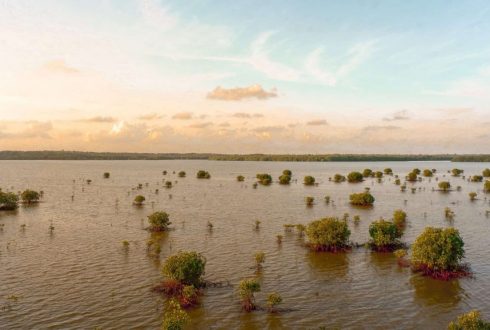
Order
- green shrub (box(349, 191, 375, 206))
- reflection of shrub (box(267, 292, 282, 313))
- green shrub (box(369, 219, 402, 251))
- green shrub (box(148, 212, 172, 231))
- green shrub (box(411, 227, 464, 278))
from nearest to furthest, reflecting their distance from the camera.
Answer: reflection of shrub (box(267, 292, 282, 313)) → green shrub (box(411, 227, 464, 278)) → green shrub (box(369, 219, 402, 251)) → green shrub (box(148, 212, 172, 231)) → green shrub (box(349, 191, 375, 206))

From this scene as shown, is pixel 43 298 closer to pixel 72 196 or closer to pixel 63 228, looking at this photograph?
pixel 63 228

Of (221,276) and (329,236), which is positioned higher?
(329,236)

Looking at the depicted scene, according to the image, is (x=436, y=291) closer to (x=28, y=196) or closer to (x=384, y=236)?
(x=384, y=236)

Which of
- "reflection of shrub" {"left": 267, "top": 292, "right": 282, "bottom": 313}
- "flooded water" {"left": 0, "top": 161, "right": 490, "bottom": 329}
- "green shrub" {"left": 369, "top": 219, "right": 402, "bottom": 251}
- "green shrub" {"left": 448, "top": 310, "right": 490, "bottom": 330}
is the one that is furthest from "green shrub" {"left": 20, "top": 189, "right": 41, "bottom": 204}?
"green shrub" {"left": 448, "top": 310, "right": 490, "bottom": 330}

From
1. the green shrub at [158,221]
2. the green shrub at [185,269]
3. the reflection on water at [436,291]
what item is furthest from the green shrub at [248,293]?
the green shrub at [158,221]

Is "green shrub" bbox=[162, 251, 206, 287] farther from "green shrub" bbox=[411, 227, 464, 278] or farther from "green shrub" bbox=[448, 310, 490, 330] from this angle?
"green shrub" bbox=[411, 227, 464, 278]

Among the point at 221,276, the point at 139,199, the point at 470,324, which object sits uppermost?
the point at 139,199

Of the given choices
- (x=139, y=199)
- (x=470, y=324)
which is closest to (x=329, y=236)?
(x=470, y=324)
